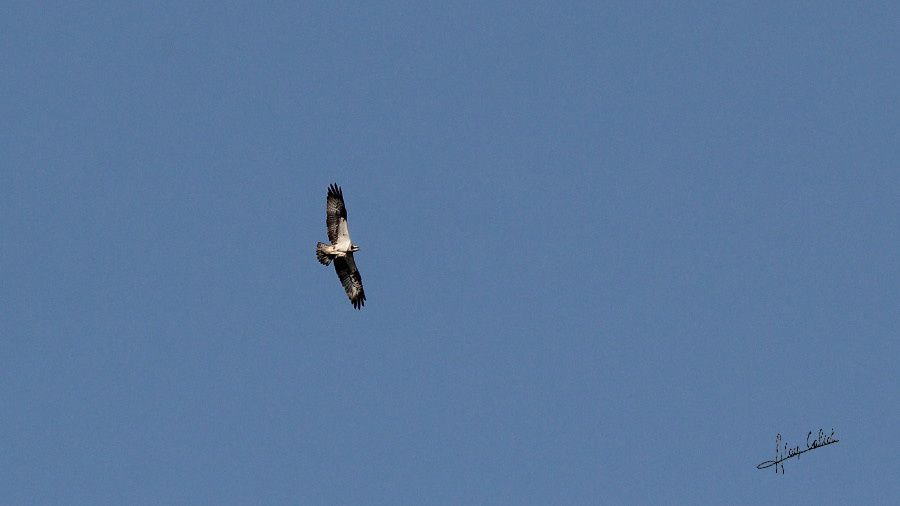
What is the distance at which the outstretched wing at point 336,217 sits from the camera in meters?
73.9

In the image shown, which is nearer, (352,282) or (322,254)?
(322,254)

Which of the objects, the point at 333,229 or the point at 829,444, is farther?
the point at 333,229

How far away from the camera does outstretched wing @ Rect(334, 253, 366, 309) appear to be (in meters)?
76.6

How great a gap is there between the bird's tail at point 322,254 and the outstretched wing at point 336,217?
1.68ft

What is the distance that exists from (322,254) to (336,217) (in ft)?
6.61

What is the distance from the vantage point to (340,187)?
74188 millimetres

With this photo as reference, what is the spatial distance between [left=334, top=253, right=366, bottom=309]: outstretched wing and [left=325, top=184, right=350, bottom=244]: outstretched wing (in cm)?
253

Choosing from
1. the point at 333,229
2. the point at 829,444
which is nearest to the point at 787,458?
the point at 829,444

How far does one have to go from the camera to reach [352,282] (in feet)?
255

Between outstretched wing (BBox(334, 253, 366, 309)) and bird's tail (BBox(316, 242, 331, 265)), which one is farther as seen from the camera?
outstretched wing (BBox(334, 253, 366, 309))

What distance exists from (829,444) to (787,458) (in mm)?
1699

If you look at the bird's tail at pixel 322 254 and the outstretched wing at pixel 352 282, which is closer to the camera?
the bird's tail at pixel 322 254

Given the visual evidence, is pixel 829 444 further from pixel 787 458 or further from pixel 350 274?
pixel 350 274

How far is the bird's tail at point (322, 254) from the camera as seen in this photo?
243 ft
